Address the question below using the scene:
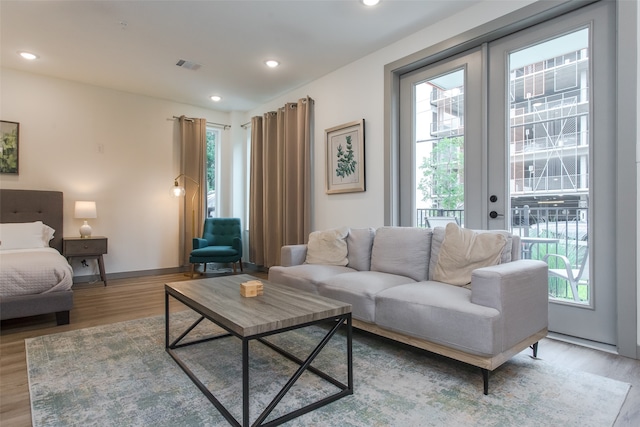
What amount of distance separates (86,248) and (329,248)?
3.33 m

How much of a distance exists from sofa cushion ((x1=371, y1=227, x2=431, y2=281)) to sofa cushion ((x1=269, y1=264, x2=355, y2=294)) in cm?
32

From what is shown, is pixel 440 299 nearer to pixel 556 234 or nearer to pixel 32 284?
pixel 556 234

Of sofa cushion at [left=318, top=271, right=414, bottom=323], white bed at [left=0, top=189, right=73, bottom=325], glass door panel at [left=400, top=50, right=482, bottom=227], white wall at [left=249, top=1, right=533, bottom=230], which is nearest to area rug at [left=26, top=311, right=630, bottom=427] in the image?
sofa cushion at [left=318, top=271, right=414, bottom=323]

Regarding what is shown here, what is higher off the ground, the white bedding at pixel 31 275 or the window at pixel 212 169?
the window at pixel 212 169

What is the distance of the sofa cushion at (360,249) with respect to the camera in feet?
10.7

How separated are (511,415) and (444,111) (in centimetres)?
271

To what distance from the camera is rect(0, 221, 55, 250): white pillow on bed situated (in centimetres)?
381

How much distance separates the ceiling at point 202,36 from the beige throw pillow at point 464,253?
2.04 meters

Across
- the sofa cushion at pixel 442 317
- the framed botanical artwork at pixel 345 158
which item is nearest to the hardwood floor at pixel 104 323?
the sofa cushion at pixel 442 317

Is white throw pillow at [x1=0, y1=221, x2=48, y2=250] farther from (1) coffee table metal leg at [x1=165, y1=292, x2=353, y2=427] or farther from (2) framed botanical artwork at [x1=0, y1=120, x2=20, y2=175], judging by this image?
(1) coffee table metal leg at [x1=165, y1=292, x2=353, y2=427]

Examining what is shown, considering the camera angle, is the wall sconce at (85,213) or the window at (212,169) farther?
the window at (212,169)

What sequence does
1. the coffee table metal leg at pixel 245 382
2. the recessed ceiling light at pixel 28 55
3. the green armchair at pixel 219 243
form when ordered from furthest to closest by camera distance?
the green armchair at pixel 219 243 → the recessed ceiling light at pixel 28 55 → the coffee table metal leg at pixel 245 382

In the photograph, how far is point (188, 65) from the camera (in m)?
4.33

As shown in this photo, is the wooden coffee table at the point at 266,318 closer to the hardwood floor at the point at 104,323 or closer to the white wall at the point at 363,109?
the hardwood floor at the point at 104,323
